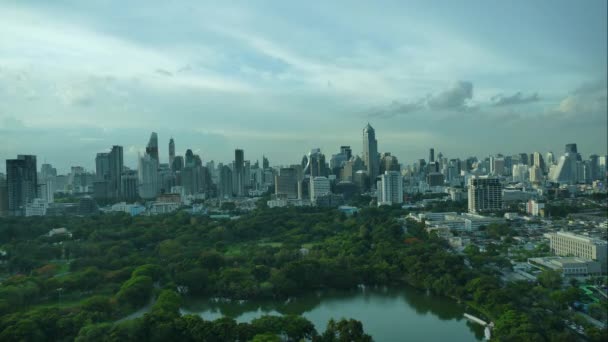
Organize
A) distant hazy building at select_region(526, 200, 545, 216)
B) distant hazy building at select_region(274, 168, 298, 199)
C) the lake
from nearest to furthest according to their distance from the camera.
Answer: the lake
distant hazy building at select_region(526, 200, 545, 216)
distant hazy building at select_region(274, 168, 298, 199)

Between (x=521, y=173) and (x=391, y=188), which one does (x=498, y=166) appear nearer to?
(x=521, y=173)

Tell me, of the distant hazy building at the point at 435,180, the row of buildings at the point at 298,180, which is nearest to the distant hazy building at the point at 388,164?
the row of buildings at the point at 298,180

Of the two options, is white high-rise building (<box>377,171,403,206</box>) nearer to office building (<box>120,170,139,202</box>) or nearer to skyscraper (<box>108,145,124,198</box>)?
office building (<box>120,170,139,202</box>)

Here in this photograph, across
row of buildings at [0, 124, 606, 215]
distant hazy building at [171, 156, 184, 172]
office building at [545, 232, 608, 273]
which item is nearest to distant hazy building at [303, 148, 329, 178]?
row of buildings at [0, 124, 606, 215]

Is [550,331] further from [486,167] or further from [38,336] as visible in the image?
[486,167]

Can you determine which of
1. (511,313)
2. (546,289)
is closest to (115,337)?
(511,313)

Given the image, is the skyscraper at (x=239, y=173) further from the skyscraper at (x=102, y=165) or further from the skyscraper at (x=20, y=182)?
the skyscraper at (x=20, y=182)
